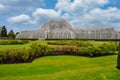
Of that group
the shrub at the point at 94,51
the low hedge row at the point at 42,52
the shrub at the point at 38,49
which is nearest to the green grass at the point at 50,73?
the low hedge row at the point at 42,52

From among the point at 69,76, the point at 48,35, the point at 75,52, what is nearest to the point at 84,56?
the point at 75,52

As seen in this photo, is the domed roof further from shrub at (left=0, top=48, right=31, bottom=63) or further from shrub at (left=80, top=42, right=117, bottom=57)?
shrub at (left=0, top=48, right=31, bottom=63)

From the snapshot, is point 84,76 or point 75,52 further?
point 75,52

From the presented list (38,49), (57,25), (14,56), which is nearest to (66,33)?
(57,25)

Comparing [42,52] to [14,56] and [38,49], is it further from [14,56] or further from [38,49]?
[14,56]

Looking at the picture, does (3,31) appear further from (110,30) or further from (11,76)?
(11,76)

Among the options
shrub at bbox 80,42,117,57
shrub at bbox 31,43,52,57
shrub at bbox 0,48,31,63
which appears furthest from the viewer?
shrub at bbox 80,42,117,57

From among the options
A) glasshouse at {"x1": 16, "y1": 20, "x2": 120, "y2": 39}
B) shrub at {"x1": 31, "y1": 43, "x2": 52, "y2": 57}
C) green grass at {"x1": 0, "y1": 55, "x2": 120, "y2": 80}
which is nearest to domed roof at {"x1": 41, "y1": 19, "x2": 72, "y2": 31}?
glasshouse at {"x1": 16, "y1": 20, "x2": 120, "y2": 39}

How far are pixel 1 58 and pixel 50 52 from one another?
7766mm

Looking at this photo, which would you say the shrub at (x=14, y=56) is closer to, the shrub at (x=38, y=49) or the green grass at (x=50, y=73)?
the green grass at (x=50, y=73)

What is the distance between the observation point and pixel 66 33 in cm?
8569

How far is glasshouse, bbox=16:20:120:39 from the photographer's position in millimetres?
79594

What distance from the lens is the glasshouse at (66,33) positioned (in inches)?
3134

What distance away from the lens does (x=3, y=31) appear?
363ft
